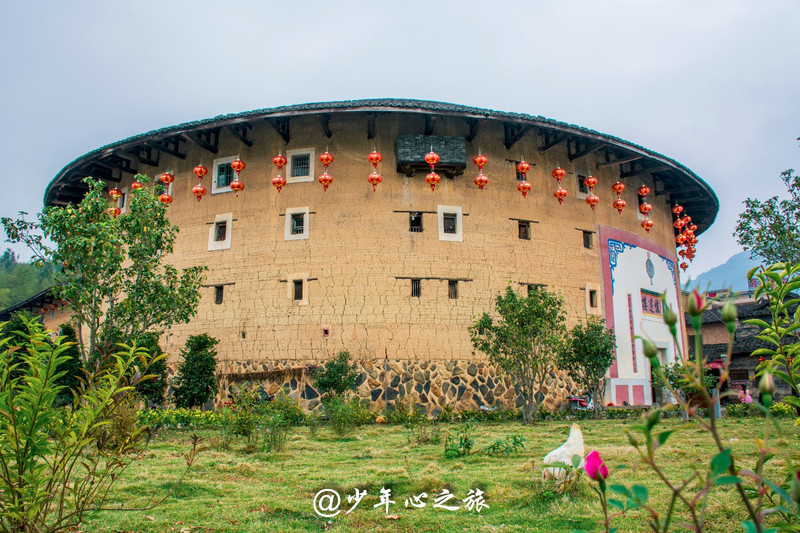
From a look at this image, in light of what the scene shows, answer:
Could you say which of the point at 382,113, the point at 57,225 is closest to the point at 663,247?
the point at 382,113

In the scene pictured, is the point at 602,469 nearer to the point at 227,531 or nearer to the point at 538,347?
the point at 227,531

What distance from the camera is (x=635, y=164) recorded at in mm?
19688

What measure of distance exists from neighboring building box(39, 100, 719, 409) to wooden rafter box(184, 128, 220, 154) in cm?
4

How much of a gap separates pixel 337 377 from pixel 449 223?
5.52 m

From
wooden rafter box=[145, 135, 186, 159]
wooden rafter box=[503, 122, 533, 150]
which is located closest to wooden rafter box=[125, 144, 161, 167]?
wooden rafter box=[145, 135, 186, 159]

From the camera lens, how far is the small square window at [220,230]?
55.8ft

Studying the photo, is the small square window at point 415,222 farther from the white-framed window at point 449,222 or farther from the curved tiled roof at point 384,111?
the curved tiled roof at point 384,111

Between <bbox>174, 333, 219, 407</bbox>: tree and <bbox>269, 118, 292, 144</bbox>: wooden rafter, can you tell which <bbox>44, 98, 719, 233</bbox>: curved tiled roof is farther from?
<bbox>174, 333, 219, 407</bbox>: tree

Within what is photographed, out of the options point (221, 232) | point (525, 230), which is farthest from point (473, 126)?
point (221, 232)

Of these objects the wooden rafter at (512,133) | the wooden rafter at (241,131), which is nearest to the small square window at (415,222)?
the wooden rafter at (512,133)

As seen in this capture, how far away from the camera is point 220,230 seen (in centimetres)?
1720

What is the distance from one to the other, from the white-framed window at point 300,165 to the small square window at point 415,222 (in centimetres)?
313

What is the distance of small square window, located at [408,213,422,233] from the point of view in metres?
16.1

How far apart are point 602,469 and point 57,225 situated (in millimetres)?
10898
